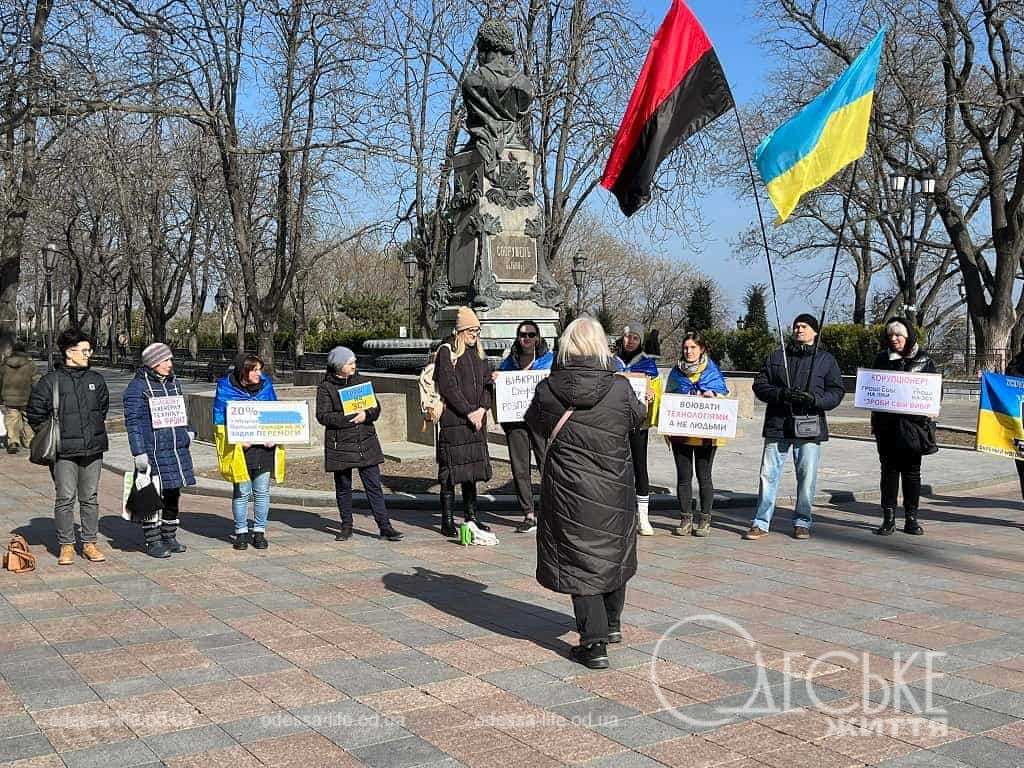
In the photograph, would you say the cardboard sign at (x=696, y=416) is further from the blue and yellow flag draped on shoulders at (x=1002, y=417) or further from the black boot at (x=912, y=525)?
the blue and yellow flag draped on shoulders at (x=1002, y=417)

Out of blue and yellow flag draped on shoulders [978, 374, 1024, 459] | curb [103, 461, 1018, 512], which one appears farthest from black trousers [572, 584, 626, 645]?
blue and yellow flag draped on shoulders [978, 374, 1024, 459]

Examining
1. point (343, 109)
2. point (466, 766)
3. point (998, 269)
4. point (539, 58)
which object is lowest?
point (466, 766)

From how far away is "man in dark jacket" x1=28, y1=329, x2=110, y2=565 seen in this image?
8.73m

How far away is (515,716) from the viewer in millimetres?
5172

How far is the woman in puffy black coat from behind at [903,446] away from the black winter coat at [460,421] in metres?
3.51

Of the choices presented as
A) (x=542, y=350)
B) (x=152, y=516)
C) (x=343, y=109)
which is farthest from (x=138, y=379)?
(x=343, y=109)

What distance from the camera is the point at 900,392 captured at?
10.1m

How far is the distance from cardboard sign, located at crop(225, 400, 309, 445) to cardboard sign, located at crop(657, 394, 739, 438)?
3.10 metres

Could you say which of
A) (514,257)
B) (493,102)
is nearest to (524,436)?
(514,257)

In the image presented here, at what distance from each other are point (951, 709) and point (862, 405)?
526 cm

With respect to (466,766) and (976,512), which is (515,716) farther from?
(976,512)

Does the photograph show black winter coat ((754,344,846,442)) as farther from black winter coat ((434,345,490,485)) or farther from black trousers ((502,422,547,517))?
black winter coat ((434,345,490,485))

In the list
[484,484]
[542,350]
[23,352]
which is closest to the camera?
[542,350]

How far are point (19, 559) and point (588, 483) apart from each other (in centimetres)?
498
